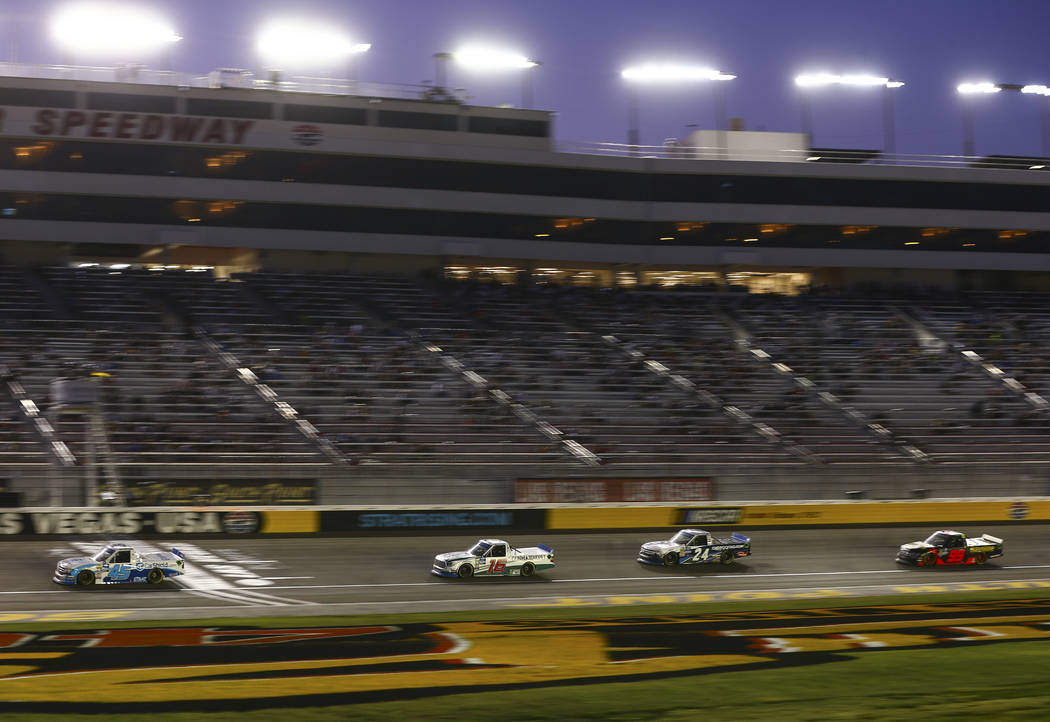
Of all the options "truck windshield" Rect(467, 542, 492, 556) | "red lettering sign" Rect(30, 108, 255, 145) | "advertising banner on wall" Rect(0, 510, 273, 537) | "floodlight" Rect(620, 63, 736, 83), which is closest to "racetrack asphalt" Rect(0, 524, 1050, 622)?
"advertising banner on wall" Rect(0, 510, 273, 537)

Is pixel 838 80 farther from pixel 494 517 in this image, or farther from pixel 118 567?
pixel 118 567

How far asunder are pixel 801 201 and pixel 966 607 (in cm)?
3555

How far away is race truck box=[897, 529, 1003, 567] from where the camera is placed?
2998cm

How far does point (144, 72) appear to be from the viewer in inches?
1866

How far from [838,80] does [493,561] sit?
41589 millimetres

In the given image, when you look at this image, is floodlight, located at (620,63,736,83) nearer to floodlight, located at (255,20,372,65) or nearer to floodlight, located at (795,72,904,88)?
floodlight, located at (795,72,904,88)

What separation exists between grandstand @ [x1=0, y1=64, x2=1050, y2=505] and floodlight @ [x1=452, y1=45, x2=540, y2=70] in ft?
10.5

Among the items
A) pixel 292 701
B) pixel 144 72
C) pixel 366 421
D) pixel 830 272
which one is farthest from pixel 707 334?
pixel 292 701

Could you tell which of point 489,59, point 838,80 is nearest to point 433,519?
point 489,59

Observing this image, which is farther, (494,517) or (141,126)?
(141,126)

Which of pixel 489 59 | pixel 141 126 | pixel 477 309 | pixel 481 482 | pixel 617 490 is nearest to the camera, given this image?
pixel 481 482

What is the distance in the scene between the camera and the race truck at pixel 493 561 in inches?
1056

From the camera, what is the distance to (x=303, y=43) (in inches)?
2005

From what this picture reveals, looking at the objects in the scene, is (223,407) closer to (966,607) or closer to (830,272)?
(966,607)
